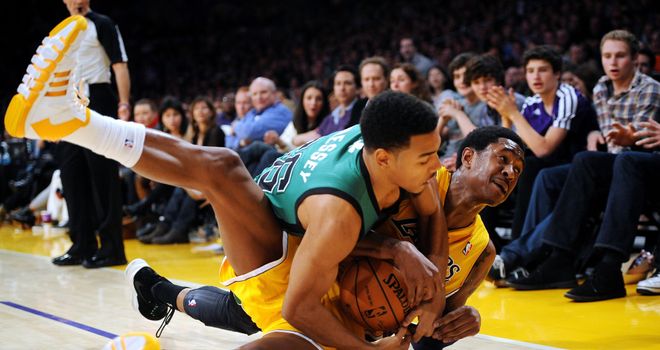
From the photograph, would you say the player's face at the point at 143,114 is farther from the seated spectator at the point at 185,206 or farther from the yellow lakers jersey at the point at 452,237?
the yellow lakers jersey at the point at 452,237

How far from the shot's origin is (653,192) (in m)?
3.91

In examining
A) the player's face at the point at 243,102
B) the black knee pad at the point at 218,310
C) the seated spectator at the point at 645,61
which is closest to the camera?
the black knee pad at the point at 218,310

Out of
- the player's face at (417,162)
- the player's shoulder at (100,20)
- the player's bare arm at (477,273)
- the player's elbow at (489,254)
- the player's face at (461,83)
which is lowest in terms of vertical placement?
the player's bare arm at (477,273)

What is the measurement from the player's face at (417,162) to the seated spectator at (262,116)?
13.7 feet

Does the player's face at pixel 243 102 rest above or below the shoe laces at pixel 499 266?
above

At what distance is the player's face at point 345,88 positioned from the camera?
18.7 ft

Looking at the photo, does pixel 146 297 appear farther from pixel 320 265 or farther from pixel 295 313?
pixel 320 265

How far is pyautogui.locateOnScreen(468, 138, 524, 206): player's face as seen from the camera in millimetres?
2730

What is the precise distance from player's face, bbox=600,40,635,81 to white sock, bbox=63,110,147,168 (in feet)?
9.23

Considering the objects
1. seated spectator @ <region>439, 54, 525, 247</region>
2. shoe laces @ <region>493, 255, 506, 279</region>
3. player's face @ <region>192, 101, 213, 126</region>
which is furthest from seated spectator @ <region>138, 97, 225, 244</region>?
shoe laces @ <region>493, 255, 506, 279</region>

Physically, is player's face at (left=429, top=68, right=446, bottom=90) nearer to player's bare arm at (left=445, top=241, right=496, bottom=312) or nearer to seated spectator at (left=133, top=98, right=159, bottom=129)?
seated spectator at (left=133, top=98, right=159, bottom=129)

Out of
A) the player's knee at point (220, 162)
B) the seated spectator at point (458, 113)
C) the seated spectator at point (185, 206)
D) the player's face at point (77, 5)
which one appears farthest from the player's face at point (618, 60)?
the seated spectator at point (185, 206)

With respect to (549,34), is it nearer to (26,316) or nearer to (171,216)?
(171,216)

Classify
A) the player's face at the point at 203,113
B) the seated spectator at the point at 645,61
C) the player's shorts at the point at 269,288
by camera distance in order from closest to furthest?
the player's shorts at the point at 269,288
the seated spectator at the point at 645,61
the player's face at the point at 203,113
